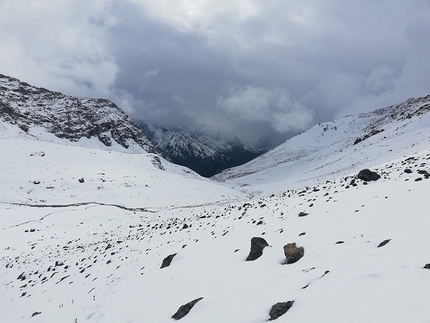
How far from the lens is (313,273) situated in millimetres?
6516

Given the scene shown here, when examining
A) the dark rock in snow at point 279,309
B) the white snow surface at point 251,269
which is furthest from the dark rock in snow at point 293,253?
the dark rock in snow at point 279,309

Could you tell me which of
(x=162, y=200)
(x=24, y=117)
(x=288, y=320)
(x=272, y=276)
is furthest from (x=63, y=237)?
(x=24, y=117)

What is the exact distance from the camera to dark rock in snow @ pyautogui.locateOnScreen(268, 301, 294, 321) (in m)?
5.11

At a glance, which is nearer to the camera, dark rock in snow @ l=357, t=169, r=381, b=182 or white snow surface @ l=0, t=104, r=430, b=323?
white snow surface @ l=0, t=104, r=430, b=323

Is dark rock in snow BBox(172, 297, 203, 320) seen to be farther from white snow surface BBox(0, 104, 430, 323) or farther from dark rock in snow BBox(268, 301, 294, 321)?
dark rock in snow BBox(268, 301, 294, 321)

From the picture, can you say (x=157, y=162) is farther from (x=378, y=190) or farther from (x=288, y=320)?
(x=288, y=320)

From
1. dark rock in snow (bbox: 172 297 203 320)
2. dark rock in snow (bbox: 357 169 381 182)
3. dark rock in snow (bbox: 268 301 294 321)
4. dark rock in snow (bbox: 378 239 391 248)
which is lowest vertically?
dark rock in snow (bbox: 172 297 203 320)

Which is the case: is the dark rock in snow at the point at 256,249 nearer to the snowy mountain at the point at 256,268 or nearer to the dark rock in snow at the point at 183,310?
the snowy mountain at the point at 256,268

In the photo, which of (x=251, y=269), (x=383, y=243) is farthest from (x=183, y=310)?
(x=383, y=243)

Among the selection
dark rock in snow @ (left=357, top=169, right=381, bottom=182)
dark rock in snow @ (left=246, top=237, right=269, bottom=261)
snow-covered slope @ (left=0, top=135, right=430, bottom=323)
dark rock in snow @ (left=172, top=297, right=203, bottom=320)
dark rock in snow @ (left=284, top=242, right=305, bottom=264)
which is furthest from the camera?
dark rock in snow @ (left=357, top=169, right=381, bottom=182)

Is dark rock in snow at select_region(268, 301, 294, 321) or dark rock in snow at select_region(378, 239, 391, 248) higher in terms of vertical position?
dark rock in snow at select_region(268, 301, 294, 321)

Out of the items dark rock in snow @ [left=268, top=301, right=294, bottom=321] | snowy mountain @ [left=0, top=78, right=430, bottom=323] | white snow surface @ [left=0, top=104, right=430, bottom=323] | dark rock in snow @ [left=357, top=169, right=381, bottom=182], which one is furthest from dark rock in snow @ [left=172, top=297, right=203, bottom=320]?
dark rock in snow @ [left=357, top=169, right=381, bottom=182]

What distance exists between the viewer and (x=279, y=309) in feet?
17.1

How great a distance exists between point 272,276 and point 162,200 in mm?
45205
